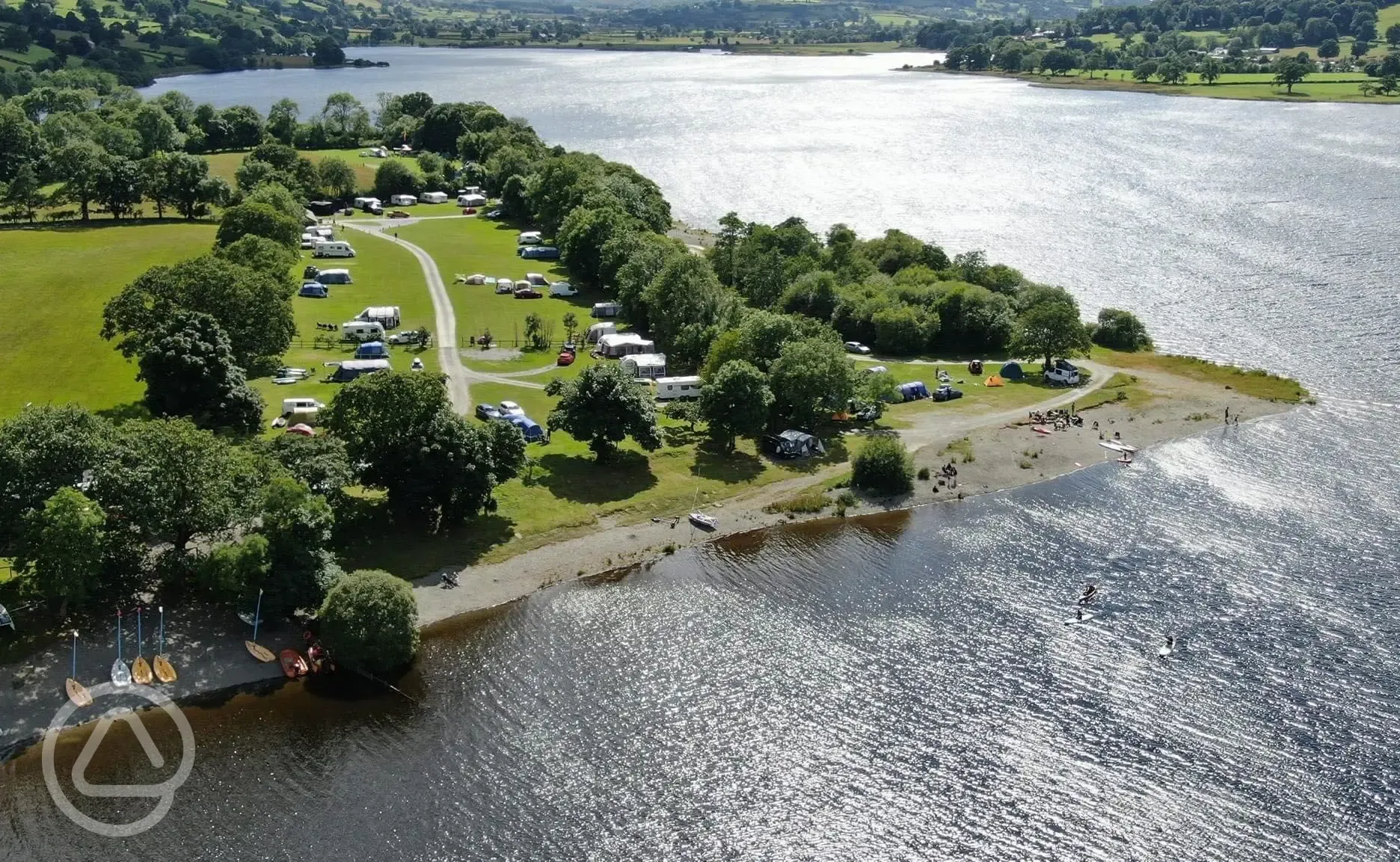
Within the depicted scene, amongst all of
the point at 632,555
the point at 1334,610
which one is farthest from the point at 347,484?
the point at 1334,610

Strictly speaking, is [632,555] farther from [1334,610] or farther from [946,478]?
[1334,610]

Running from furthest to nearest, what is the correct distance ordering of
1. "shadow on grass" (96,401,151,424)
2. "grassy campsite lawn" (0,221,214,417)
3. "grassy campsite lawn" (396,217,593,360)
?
"grassy campsite lawn" (396,217,593,360) → "grassy campsite lawn" (0,221,214,417) → "shadow on grass" (96,401,151,424)

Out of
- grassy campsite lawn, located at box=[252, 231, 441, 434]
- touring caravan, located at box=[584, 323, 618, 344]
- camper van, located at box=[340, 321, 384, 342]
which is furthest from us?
touring caravan, located at box=[584, 323, 618, 344]

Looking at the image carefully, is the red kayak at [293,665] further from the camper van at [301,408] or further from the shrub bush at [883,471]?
the shrub bush at [883,471]

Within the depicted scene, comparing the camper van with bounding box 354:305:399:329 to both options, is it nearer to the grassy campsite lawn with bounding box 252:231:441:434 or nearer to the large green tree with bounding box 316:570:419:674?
the grassy campsite lawn with bounding box 252:231:441:434

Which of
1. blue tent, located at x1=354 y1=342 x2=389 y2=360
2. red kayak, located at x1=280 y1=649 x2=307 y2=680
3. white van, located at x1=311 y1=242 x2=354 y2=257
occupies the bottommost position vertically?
red kayak, located at x1=280 y1=649 x2=307 y2=680

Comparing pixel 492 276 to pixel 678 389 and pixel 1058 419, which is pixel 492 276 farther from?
pixel 1058 419

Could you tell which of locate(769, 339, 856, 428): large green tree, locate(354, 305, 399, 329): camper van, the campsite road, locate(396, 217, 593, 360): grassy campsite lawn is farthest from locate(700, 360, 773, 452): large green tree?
locate(354, 305, 399, 329): camper van
